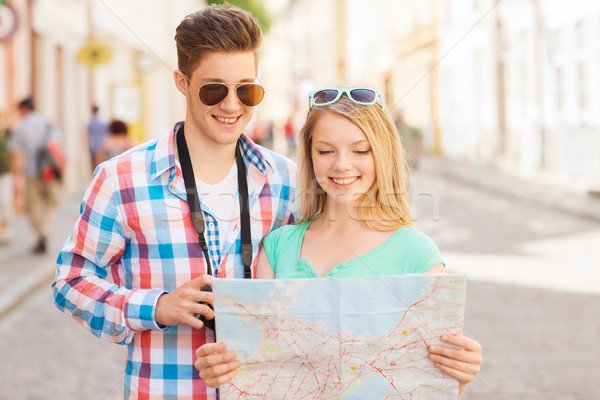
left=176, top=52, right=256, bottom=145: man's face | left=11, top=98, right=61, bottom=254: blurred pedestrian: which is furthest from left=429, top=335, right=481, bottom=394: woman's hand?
left=11, top=98, right=61, bottom=254: blurred pedestrian

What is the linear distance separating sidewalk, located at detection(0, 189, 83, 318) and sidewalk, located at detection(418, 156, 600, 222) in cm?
785

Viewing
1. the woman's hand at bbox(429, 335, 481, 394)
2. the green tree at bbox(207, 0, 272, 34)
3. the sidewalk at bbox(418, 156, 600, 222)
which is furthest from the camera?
the green tree at bbox(207, 0, 272, 34)

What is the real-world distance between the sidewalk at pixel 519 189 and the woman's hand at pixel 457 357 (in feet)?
35.4

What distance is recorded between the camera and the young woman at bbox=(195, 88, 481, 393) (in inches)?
90.4

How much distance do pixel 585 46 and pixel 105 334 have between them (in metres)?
16.7

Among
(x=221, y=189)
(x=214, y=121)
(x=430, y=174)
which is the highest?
(x=214, y=121)

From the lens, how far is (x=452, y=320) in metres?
2.14

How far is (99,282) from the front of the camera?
2361mm

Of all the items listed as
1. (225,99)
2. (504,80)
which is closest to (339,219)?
(225,99)

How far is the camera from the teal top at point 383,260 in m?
2.26

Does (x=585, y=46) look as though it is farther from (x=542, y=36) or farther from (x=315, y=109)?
(x=315, y=109)

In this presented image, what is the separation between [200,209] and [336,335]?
55 centimetres

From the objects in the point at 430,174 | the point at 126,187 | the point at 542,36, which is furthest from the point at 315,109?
the point at 430,174

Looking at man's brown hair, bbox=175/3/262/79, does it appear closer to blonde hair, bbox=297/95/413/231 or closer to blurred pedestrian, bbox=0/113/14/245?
blonde hair, bbox=297/95/413/231
